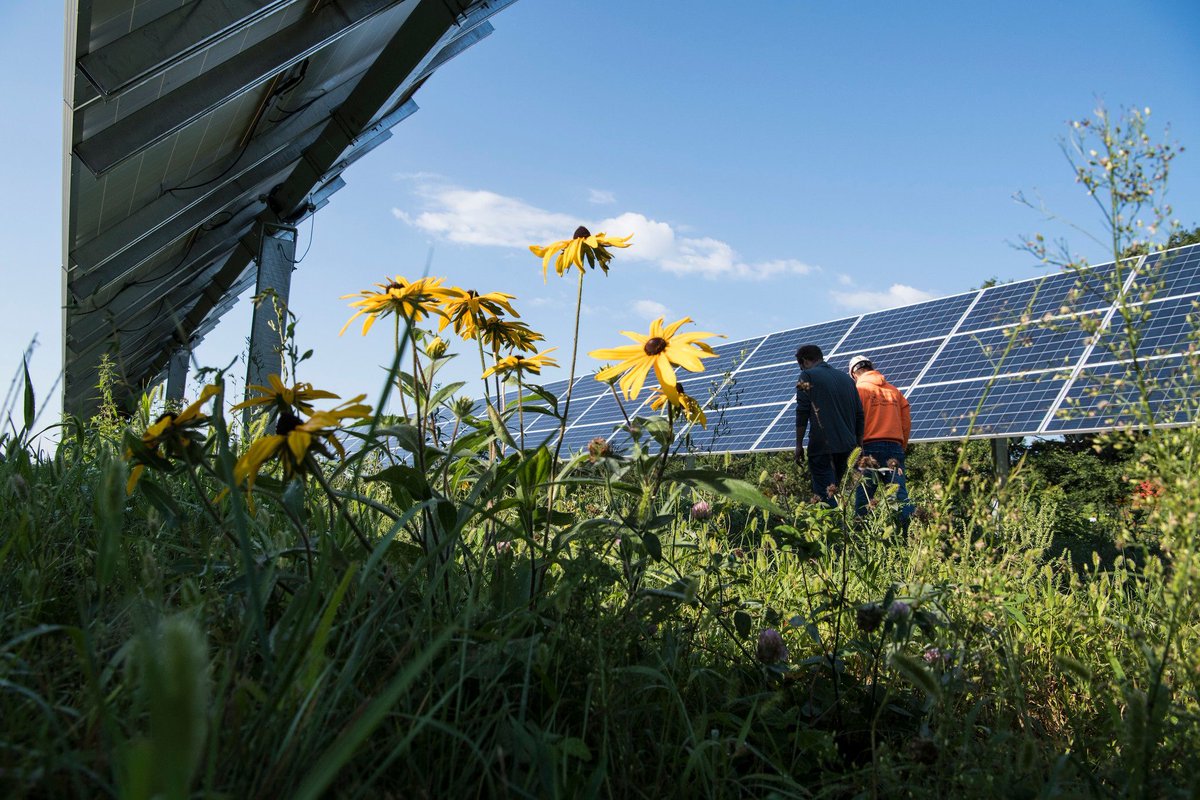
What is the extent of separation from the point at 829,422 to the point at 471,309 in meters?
5.04

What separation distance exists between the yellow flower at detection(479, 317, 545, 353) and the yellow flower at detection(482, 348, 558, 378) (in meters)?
0.03

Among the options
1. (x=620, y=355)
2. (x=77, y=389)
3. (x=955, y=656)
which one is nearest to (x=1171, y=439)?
(x=955, y=656)

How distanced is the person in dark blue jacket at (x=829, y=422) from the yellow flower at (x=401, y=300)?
4.71 metres

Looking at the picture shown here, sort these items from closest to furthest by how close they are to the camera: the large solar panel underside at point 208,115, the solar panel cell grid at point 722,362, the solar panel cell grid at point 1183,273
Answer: the large solar panel underside at point 208,115
the solar panel cell grid at point 1183,273
the solar panel cell grid at point 722,362

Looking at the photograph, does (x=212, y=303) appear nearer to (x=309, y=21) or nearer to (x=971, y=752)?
(x=309, y=21)

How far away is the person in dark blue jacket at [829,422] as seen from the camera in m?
6.31

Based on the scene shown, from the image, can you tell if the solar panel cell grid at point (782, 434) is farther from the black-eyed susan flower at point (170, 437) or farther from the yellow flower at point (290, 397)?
the black-eyed susan flower at point (170, 437)

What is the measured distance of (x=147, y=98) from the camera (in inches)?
219

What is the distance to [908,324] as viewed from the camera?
11.6 metres

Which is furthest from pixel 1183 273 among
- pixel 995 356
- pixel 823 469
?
pixel 823 469

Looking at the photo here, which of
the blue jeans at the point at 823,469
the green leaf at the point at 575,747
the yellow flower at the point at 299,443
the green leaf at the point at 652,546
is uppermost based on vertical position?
the yellow flower at the point at 299,443

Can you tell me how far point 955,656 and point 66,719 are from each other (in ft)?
5.07

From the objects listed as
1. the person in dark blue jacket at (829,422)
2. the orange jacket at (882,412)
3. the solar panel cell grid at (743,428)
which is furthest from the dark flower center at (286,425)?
the solar panel cell grid at (743,428)

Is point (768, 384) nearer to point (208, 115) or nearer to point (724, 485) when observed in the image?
point (208, 115)
